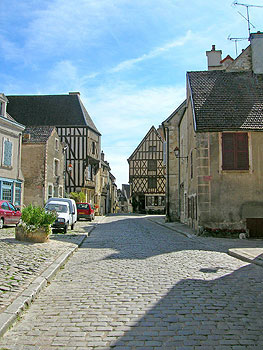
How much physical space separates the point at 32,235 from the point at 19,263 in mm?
3752

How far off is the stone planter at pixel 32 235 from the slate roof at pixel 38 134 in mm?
18523

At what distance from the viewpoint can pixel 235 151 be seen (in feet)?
49.3

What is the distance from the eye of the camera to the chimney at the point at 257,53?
17.9m

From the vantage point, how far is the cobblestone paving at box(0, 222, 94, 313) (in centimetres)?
520

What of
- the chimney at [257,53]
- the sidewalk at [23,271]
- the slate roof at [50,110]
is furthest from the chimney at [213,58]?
the slate roof at [50,110]

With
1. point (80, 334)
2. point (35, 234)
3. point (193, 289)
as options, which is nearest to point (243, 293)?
point (193, 289)

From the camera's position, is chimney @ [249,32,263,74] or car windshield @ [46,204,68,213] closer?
car windshield @ [46,204,68,213]

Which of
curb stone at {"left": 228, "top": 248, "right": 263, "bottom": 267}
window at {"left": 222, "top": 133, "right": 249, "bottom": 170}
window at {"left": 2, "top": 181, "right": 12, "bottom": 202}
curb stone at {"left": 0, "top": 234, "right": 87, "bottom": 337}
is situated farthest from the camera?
window at {"left": 2, "top": 181, "right": 12, "bottom": 202}

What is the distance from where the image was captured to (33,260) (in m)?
7.80

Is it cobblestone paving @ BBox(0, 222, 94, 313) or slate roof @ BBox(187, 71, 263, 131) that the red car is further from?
slate roof @ BBox(187, 71, 263, 131)

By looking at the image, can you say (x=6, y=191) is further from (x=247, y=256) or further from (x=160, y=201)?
(x=160, y=201)

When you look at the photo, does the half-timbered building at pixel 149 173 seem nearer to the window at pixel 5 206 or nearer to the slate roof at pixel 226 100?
the slate roof at pixel 226 100

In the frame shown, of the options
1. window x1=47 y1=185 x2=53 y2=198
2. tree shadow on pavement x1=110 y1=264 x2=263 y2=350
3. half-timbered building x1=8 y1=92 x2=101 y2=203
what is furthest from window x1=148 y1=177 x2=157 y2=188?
tree shadow on pavement x1=110 y1=264 x2=263 y2=350

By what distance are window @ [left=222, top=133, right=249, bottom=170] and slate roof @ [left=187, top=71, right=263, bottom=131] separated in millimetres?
371
